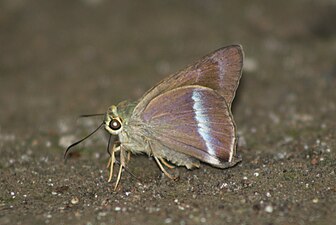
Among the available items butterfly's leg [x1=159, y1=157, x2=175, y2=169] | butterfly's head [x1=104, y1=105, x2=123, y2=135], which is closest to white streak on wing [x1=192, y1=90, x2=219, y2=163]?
butterfly's leg [x1=159, y1=157, x2=175, y2=169]

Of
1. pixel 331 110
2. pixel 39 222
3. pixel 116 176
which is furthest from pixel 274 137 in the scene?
pixel 39 222

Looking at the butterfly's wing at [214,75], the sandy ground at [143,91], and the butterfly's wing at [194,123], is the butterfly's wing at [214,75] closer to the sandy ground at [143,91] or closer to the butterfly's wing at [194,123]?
the butterfly's wing at [194,123]

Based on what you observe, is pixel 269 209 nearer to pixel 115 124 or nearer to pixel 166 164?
pixel 166 164

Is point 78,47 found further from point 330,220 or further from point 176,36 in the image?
point 330,220

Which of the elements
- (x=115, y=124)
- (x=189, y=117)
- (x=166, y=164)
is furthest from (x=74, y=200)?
(x=189, y=117)

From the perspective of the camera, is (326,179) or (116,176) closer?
(326,179)
